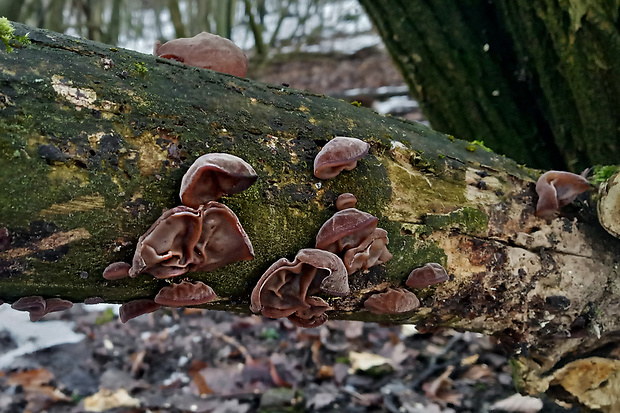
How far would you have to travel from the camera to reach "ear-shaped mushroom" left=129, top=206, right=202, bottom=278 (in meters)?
1.33

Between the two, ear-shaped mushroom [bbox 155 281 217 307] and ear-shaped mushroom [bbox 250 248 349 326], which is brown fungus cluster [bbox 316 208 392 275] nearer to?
ear-shaped mushroom [bbox 250 248 349 326]

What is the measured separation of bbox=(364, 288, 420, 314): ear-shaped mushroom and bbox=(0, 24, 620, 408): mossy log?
43 millimetres

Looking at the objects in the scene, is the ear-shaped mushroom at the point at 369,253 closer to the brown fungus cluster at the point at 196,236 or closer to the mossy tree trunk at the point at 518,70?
the brown fungus cluster at the point at 196,236

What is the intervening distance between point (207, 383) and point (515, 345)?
2249 millimetres

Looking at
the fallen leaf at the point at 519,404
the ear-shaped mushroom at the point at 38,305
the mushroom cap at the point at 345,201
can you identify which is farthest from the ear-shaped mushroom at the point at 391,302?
the fallen leaf at the point at 519,404

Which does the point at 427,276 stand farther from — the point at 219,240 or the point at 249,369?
the point at 249,369

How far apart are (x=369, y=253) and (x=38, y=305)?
1.06 m

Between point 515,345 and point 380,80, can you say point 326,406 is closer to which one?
point 515,345

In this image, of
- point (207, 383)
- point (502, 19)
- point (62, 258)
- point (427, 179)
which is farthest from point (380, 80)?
point (62, 258)

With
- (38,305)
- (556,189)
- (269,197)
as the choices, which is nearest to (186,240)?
(269,197)

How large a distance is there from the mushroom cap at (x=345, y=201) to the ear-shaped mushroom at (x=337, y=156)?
0.09 m

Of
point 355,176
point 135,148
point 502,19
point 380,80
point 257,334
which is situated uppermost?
point 380,80

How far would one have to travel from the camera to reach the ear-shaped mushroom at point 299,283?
1.53 metres

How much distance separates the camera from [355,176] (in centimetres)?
172
